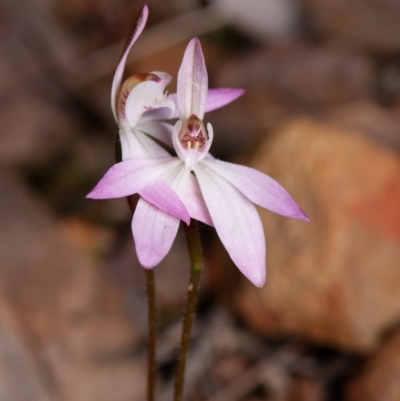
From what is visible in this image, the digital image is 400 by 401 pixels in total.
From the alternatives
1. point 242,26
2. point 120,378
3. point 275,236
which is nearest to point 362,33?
point 242,26

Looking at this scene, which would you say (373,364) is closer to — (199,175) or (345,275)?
(345,275)

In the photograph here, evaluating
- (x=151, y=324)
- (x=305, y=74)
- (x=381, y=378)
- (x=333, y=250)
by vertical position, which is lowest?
(x=381, y=378)

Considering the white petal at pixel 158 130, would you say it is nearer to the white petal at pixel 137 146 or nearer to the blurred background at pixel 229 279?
the white petal at pixel 137 146

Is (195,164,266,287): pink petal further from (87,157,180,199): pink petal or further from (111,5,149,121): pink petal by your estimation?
(111,5,149,121): pink petal

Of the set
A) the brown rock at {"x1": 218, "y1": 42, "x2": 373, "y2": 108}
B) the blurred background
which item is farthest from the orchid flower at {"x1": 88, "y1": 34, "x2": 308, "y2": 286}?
the brown rock at {"x1": 218, "y1": 42, "x2": 373, "y2": 108}

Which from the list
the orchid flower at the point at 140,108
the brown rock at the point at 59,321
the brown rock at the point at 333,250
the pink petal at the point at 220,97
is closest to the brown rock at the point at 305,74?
the brown rock at the point at 333,250

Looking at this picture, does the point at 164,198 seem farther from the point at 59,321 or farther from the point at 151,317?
the point at 59,321

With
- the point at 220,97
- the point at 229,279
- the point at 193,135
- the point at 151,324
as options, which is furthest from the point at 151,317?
the point at 229,279
